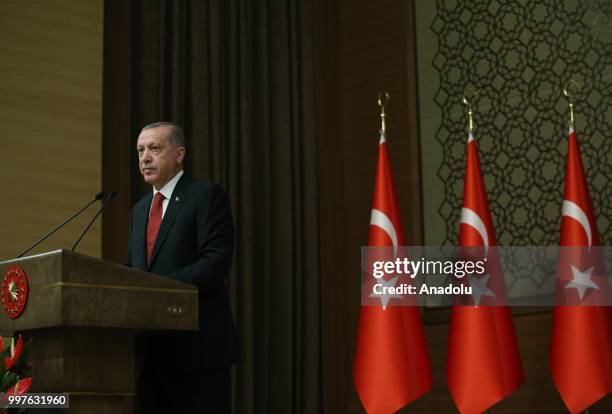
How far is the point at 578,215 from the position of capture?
13.2 feet

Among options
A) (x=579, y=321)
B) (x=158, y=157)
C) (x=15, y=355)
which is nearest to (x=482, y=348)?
(x=579, y=321)

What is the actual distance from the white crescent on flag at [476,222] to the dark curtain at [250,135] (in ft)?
3.56

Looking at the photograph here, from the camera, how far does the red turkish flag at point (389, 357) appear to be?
4.21 metres

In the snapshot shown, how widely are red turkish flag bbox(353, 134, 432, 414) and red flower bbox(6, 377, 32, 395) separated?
2206 mm

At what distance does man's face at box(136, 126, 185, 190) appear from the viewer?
9.95 ft

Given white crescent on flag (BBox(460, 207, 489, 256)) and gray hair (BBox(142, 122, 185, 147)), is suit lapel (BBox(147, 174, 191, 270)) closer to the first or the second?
gray hair (BBox(142, 122, 185, 147))

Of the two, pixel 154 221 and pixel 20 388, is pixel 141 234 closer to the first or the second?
pixel 154 221

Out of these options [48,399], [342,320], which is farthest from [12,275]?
[342,320]

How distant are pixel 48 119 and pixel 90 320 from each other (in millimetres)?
A: 2162

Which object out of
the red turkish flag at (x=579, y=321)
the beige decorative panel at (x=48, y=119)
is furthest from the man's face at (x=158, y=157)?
the red turkish flag at (x=579, y=321)

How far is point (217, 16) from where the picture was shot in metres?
4.94

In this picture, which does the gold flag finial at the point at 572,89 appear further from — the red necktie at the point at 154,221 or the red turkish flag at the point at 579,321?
the red necktie at the point at 154,221

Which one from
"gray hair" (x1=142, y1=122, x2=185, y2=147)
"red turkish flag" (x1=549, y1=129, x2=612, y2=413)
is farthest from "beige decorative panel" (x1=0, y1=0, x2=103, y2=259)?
"red turkish flag" (x1=549, y1=129, x2=612, y2=413)

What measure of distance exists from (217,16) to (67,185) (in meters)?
1.30
